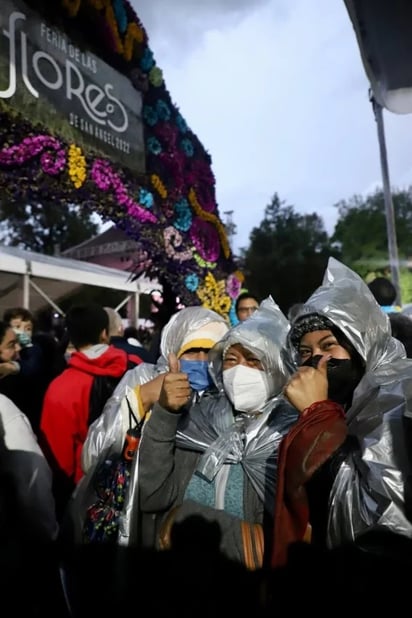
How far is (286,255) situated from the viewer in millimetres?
31000

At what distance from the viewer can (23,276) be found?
9.48 metres

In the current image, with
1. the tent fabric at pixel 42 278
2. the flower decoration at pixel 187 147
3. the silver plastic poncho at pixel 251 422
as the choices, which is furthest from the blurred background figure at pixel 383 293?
the tent fabric at pixel 42 278

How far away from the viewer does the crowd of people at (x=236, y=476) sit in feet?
4.49

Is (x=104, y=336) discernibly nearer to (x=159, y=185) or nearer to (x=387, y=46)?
(x=387, y=46)

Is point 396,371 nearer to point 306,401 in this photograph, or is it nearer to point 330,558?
point 306,401

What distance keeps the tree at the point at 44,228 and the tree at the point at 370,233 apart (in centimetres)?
1649

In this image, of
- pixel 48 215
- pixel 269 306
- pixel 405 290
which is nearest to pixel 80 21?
pixel 269 306

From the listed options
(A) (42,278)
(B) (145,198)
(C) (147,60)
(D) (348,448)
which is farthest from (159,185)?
(A) (42,278)

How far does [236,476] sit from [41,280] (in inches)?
363

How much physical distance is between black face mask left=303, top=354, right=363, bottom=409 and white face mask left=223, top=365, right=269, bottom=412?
32 cm

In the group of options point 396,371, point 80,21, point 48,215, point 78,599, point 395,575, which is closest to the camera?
point 395,575

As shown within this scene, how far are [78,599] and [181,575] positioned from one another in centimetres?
64

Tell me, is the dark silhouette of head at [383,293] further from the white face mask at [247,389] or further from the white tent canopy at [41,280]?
the white tent canopy at [41,280]

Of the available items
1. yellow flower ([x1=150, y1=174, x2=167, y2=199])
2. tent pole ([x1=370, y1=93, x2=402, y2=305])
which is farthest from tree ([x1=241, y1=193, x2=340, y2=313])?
yellow flower ([x1=150, y1=174, x2=167, y2=199])
